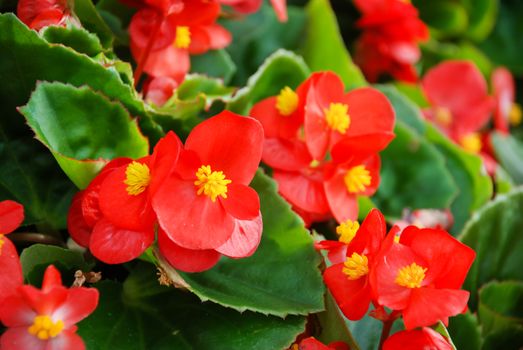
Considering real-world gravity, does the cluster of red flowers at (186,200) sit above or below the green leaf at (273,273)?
above

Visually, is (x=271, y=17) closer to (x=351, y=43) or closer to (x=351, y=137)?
(x=351, y=43)

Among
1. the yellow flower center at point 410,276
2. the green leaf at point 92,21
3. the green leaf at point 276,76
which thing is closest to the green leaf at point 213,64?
the green leaf at point 276,76

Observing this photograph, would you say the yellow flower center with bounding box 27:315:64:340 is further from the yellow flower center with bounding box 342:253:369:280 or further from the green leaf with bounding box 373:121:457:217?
the green leaf with bounding box 373:121:457:217

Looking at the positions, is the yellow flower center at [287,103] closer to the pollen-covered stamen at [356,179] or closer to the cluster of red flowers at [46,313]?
the pollen-covered stamen at [356,179]

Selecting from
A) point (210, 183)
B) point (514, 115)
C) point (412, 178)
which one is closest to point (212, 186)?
point (210, 183)

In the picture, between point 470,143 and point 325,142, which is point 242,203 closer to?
point 325,142

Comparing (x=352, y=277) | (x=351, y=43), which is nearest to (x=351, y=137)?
(x=352, y=277)

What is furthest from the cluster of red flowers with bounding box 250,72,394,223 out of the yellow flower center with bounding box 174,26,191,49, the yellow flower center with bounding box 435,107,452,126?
the yellow flower center with bounding box 435,107,452,126
